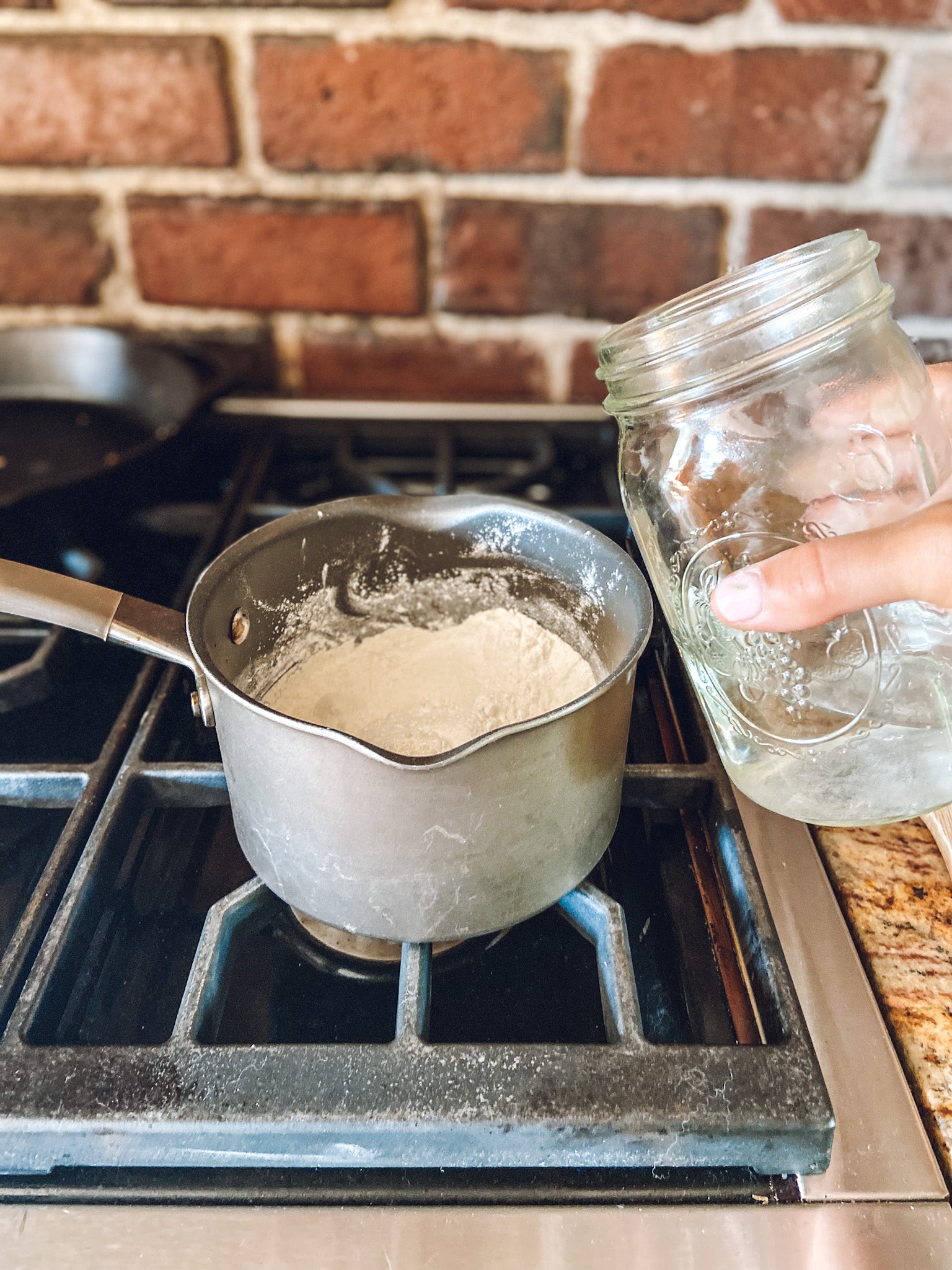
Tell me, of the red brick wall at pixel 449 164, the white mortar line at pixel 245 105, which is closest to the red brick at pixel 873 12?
the red brick wall at pixel 449 164

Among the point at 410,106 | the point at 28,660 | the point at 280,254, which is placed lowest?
the point at 28,660

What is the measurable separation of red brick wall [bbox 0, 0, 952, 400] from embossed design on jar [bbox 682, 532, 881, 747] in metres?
0.39

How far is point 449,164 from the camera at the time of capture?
2.28 feet

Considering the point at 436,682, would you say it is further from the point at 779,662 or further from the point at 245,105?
the point at 245,105

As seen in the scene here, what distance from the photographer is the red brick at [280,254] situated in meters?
0.71

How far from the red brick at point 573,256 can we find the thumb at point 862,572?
46 centimetres

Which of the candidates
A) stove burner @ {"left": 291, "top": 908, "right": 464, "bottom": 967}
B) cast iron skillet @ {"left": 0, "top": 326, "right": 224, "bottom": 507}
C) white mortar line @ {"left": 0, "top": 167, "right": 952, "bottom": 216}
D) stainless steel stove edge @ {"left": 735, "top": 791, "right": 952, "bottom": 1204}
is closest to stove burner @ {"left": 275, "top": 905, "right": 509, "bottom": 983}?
stove burner @ {"left": 291, "top": 908, "right": 464, "bottom": 967}

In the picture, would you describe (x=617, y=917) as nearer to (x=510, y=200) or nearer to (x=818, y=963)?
(x=818, y=963)

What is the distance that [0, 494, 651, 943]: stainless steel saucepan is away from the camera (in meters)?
0.32

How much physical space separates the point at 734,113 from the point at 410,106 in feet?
0.75

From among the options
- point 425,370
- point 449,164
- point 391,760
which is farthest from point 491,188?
point 391,760

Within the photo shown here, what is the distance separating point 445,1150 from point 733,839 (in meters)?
0.17

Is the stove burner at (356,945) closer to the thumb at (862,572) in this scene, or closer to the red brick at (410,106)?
the thumb at (862,572)

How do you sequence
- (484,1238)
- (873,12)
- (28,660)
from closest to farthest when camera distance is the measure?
(484,1238), (28,660), (873,12)
